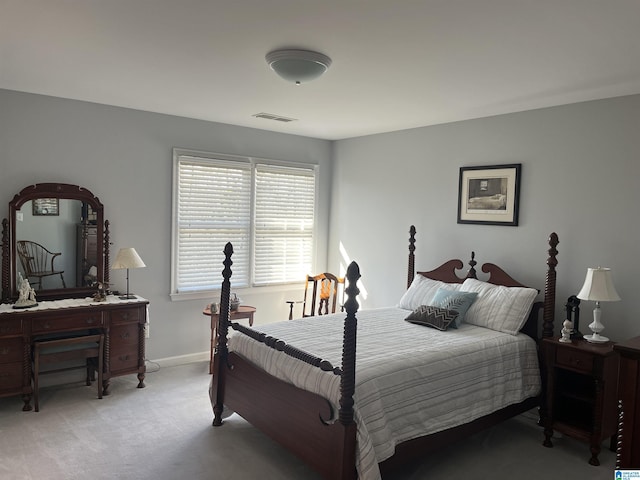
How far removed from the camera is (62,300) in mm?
4184

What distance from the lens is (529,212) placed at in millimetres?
4090

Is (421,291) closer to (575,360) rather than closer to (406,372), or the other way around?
(575,360)

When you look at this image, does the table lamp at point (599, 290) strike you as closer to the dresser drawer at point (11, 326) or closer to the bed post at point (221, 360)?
the bed post at point (221, 360)

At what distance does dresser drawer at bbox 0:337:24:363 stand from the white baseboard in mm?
1284

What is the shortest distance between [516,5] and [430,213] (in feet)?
9.40

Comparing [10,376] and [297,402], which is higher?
[297,402]

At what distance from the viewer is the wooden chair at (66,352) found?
3.76 meters

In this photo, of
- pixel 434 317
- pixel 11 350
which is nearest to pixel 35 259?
pixel 11 350

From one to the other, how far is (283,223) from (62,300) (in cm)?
244

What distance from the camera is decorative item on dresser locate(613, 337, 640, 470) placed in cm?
210

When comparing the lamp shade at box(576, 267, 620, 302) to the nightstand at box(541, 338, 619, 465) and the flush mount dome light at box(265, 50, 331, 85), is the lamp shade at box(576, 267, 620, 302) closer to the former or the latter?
the nightstand at box(541, 338, 619, 465)

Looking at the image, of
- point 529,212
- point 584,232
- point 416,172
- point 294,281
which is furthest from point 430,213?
point 294,281

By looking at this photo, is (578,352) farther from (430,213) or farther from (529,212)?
(430,213)

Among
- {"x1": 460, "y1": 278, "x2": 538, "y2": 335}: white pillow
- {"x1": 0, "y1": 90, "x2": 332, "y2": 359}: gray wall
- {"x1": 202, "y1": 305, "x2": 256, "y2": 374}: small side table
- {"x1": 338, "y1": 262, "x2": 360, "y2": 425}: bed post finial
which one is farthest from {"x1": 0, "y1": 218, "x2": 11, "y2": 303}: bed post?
{"x1": 460, "y1": 278, "x2": 538, "y2": 335}: white pillow
